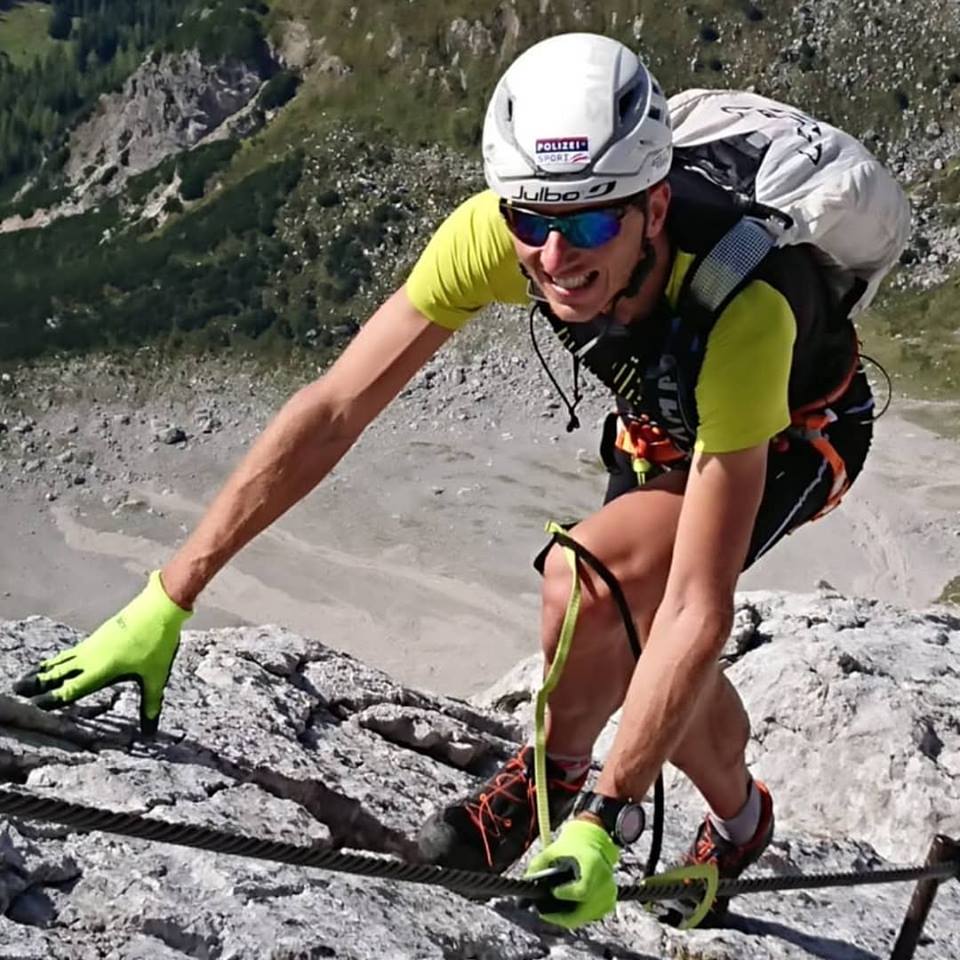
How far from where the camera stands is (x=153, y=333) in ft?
178

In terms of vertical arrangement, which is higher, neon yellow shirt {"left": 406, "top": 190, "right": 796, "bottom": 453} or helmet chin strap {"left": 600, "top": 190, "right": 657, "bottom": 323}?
helmet chin strap {"left": 600, "top": 190, "right": 657, "bottom": 323}

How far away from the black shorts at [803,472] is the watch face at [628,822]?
1144 mm

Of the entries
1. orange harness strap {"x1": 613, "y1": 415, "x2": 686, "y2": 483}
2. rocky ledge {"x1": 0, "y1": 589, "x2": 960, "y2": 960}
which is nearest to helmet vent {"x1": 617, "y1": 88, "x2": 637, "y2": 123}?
orange harness strap {"x1": 613, "y1": 415, "x2": 686, "y2": 483}

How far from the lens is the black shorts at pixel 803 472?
543cm

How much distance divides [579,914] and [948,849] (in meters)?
2.41

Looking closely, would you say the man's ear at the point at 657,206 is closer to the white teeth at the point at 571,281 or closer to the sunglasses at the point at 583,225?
the sunglasses at the point at 583,225

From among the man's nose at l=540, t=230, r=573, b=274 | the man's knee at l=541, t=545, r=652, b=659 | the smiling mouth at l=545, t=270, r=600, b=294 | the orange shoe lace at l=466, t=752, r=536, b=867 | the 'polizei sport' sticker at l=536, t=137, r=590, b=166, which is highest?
the 'polizei sport' sticker at l=536, t=137, r=590, b=166

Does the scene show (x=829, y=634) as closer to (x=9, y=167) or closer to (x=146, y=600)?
(x=146, y=600)

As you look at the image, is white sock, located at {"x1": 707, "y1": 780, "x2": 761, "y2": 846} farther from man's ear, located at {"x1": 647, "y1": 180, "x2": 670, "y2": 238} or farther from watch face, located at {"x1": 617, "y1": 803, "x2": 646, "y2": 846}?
man's ear, located at {"x1": 647, "y1": 180, "x2": 670, "y2": 238}

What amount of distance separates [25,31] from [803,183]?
168 m

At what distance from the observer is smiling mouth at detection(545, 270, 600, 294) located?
4.43 metres

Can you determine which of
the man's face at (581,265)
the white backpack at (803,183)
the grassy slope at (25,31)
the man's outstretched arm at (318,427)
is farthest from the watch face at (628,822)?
the grassy slope at (25,31)

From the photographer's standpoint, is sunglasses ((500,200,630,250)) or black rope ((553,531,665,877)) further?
black rope ((553,531,665,877))

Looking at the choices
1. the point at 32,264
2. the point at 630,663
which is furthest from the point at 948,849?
the point at 32,264
